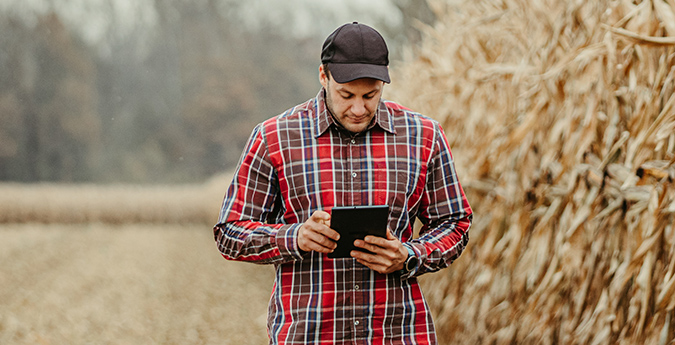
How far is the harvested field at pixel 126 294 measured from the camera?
4.86 meters

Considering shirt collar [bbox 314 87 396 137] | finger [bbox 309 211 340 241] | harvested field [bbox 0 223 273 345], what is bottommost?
harvested field [bbox 0 223 273 345]

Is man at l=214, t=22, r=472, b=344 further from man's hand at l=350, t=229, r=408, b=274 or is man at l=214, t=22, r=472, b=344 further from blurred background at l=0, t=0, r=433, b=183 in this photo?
blurred background at l=0, t=0, r=433, b=183

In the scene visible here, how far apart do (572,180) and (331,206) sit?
3.05 feet

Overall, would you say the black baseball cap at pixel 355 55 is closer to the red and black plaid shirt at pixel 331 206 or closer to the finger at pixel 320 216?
the red and black plaid shirt at pixel 331 206

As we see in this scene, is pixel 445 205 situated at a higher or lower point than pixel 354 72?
lower

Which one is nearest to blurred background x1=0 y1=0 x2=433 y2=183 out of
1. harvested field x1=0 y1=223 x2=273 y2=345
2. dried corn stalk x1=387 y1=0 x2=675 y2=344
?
harvested field x1=0 y1=223 x2=273 y2=345

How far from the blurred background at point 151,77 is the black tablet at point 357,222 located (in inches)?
478

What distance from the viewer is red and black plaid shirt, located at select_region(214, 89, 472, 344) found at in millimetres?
1421

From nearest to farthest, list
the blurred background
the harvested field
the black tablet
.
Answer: the black tablet
the harvested field
the blurred background

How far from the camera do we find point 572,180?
2078mm

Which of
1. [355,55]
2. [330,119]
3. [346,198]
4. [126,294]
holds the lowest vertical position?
[126,294]

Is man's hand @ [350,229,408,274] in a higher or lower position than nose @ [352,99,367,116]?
lower

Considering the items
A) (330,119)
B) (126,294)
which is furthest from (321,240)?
(126,294)

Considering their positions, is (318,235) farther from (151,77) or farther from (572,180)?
(151,77)
